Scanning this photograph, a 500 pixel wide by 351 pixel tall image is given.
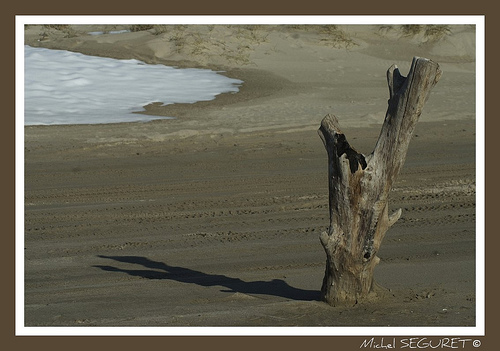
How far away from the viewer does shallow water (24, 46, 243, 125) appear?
18.2m

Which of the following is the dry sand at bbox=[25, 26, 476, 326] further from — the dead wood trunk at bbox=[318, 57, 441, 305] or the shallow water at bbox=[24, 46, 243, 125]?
the shallow water at bbox=[24, 46, 243, 125]

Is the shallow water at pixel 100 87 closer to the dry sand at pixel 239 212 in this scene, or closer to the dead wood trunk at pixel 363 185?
the dry sand at pixel 239 212

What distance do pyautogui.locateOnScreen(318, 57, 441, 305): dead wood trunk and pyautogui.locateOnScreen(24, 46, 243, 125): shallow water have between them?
995 cm

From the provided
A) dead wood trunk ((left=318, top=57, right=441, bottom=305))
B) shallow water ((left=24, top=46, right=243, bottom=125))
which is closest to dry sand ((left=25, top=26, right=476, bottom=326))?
dead wood trunk ((left=318, top=57, right=441, bottom=305))

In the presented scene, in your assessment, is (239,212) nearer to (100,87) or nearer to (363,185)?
(363,185)

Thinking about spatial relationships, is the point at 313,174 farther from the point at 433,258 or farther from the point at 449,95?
the point at 449,95

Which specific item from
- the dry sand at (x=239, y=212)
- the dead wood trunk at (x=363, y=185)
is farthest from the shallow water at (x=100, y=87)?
the dead wood trunk at (x=363, y=185)

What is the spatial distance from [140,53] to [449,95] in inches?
371

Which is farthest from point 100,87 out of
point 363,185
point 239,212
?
point 363,185

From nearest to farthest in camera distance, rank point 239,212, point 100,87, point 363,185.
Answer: point 363,185 → point 239,212 → point 100,87

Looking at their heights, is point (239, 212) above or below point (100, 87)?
below

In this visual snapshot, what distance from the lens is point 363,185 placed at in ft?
27.2

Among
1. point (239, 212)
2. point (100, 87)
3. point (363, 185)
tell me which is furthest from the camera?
point (100, 87)

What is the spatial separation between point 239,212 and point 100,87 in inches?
354
